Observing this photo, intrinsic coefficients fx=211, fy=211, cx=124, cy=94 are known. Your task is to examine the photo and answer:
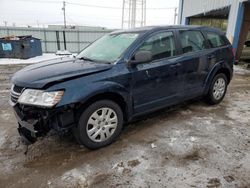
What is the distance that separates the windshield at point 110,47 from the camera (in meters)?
3.30

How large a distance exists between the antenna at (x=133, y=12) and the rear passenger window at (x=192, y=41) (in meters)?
29.9

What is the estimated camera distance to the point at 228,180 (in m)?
2.39

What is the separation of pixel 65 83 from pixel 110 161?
1.17 metres

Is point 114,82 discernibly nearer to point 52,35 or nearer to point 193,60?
point 193,60

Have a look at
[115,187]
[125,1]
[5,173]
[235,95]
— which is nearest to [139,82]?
[115,187]

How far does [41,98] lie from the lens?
2.54 metres

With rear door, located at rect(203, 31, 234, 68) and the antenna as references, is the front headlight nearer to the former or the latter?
rear door, located at rect(203, 31, 234, 68)

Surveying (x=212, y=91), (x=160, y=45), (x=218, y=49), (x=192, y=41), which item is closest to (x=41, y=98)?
(x=160, y=45)

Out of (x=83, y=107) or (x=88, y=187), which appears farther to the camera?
(x=83, y=107)

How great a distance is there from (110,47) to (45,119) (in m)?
1.68

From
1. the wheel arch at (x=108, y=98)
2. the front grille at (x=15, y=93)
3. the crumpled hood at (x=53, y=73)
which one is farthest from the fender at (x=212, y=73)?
the front grille at (x=15, y=93)

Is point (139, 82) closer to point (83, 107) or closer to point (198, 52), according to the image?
point (83, 107)

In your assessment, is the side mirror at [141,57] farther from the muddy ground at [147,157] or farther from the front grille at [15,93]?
the front grille at [15,93]

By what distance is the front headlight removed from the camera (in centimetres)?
252
